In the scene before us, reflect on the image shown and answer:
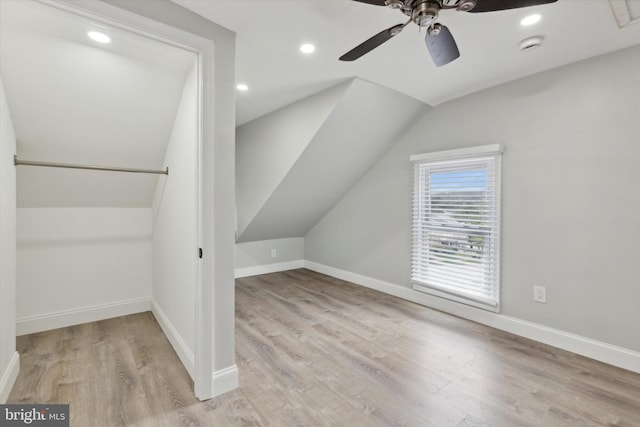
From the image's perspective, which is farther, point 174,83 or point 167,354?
point 167,354

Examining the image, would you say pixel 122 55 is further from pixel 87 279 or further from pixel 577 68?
pixel 577 68

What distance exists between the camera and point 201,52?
71.7 inches

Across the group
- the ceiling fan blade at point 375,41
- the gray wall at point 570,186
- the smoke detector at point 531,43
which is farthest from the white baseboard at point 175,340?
the smoke detector at point 531,43

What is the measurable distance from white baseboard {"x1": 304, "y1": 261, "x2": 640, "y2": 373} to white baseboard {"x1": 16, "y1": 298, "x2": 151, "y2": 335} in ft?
9.57

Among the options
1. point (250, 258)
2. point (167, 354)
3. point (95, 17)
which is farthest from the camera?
point (250, 258)

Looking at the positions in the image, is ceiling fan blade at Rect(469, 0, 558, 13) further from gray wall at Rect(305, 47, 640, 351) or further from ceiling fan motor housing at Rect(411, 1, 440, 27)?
gray wall at Rect(305, 47, 640, 351)

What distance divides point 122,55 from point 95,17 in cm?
48

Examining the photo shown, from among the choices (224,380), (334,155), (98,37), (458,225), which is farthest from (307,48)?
(224,380)

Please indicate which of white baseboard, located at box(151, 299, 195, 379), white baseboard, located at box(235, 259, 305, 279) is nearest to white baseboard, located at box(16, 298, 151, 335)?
white baseboard, located at box(151, 299, 195, 379)

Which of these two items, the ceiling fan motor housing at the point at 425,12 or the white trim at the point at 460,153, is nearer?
the ceiling fan motor housing at the point at 425,12

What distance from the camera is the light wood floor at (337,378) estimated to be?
1.73 meters

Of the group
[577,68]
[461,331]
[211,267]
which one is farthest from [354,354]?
[577,68]

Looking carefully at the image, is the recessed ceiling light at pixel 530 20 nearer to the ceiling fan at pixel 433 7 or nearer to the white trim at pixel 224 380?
the ceiling fan at pixel 433 7

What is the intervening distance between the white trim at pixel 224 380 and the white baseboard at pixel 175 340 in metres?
0.22
